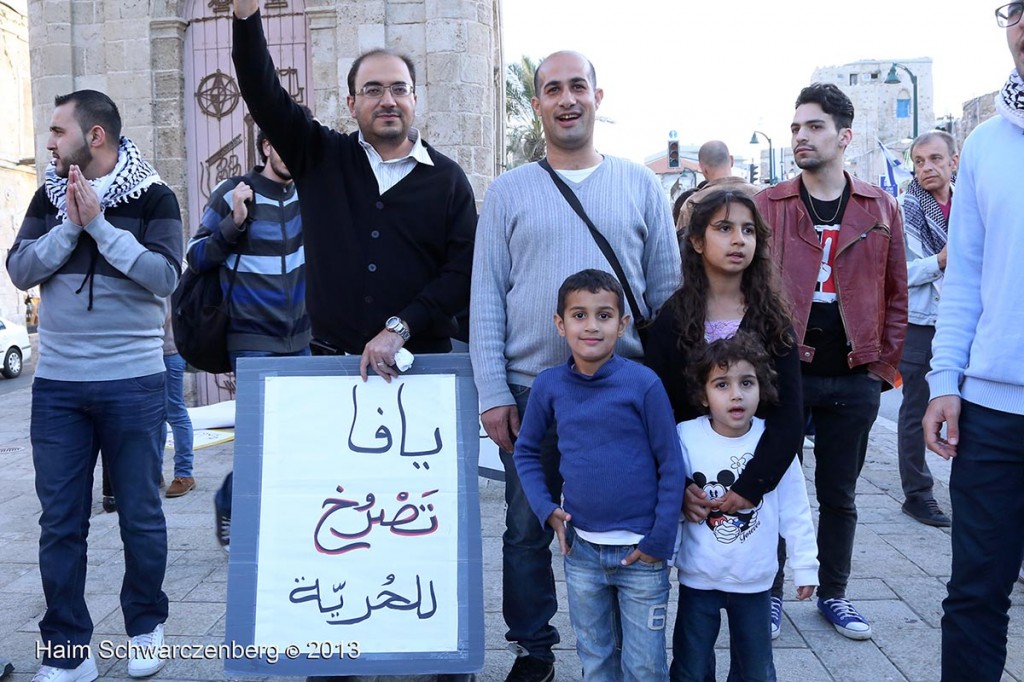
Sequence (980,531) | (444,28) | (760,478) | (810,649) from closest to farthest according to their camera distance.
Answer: (980,531)
(760,478)
(810,649)
(444,28)

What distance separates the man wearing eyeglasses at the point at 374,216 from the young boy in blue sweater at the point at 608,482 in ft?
1.96

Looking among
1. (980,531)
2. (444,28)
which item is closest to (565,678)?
(980,531)

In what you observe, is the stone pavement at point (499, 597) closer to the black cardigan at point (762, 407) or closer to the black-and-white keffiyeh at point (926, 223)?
the black cardigan at point (762, 407)

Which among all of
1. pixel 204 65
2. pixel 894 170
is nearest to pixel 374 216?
pixel 204 65

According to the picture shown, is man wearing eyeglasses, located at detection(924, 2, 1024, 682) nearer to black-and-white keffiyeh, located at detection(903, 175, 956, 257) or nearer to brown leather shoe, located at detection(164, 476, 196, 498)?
black-and-white keffiyeh, located at detection(903, 175, 956, 257)

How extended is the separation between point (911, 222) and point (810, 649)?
306 centimetres

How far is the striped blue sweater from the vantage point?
13.8 feet

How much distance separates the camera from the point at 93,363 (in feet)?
10.9

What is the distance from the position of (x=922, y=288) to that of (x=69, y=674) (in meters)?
4.92

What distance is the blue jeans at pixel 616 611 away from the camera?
2666 mm

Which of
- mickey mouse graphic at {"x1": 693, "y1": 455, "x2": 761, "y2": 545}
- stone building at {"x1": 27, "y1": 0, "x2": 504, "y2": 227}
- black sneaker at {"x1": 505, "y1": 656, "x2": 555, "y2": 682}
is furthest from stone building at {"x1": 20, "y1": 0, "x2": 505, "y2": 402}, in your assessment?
mickey mouse graphic at {"x1": 693, "y1": 455, "x2": 761, "y2": 545}

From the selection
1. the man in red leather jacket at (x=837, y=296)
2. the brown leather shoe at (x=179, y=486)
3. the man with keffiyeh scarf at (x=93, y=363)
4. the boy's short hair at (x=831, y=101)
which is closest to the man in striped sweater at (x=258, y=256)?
the man with keffiyeh scarf at (x=93, y=363)

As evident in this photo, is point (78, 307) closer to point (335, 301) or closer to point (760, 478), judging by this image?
point (335, 301)

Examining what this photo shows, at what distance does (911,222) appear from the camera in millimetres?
5473
